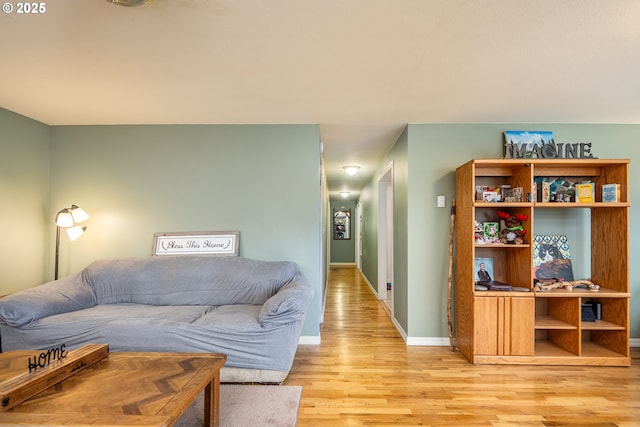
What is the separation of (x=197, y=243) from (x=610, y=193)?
13.5ft

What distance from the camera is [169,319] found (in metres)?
2.63

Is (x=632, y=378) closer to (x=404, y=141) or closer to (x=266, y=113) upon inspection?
(x=404, y=141)

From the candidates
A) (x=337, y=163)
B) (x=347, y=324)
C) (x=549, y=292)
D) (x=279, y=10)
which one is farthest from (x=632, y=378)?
(x=337, y=163)

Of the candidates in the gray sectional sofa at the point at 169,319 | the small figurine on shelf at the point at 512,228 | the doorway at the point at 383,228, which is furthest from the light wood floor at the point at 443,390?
the doorway at the point at 383,228

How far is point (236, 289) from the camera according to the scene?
127 inches

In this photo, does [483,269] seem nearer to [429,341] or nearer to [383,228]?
[429,341]

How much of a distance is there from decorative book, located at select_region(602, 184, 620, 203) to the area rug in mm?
3292

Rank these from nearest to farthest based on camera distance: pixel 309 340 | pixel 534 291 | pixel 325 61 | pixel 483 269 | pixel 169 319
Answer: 1. pixel 325 61
2. pixel 169 319
3. pixel 534 291
4. pixel 483 269
5. pixel 309 340

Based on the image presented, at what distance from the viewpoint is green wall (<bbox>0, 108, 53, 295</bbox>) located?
3168 mm

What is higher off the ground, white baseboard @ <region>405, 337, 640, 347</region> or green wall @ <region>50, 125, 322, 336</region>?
green wall @ <region>50, 125, 322, 336</region>

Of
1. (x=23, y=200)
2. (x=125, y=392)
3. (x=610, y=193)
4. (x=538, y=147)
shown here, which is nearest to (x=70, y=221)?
(x=23, y=200)

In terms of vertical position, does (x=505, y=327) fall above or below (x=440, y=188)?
below

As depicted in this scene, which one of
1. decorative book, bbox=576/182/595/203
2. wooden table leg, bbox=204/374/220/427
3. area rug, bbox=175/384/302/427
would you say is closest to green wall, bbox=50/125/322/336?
area rug, bbox=175/384/302/427

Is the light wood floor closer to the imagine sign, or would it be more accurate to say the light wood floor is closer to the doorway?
the imagine sign
